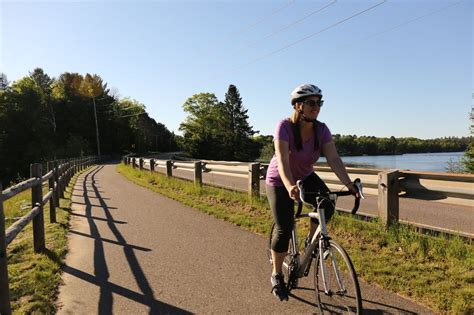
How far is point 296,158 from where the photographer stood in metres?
3.99

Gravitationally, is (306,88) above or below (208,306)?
above

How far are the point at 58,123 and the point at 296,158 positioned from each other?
280 feet

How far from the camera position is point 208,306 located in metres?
4.13

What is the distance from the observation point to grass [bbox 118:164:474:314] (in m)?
4.08

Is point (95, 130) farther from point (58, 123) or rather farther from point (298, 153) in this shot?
point (298, 153)

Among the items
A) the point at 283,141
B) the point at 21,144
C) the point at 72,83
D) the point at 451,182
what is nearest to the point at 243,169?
the point at 451,182

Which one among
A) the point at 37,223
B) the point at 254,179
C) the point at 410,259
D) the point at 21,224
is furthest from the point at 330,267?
the point at 254,179

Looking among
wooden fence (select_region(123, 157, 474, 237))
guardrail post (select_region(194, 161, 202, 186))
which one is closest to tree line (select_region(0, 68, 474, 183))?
guardrail post (select_region(194, 161, 202, 186))

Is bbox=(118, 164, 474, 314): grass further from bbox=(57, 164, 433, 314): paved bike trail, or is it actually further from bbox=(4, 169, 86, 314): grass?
bbox=(4, 169, 86, 314): grass

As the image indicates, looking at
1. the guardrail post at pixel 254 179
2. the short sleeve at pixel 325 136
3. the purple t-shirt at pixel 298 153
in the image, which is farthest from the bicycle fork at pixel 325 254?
the guardrail post at pixel 254 179

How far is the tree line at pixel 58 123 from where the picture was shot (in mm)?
66312

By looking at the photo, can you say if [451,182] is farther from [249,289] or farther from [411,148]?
[411,148]

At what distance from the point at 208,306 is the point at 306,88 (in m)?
2.30

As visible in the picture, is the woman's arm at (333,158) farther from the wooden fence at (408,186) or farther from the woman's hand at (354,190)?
the wooden fence at (408,186)
